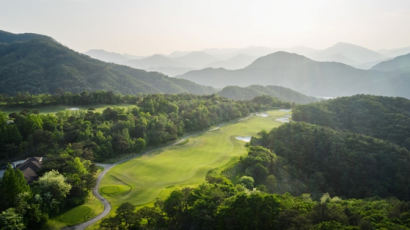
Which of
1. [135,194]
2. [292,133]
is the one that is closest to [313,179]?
[292,133]

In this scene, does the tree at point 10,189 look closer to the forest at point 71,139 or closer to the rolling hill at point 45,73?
the forest at point 71,139

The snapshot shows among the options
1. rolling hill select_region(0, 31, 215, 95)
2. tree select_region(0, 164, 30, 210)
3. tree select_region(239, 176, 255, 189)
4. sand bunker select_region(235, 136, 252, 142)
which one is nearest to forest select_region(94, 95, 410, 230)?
tree select_region(239, 176, 255, 189)

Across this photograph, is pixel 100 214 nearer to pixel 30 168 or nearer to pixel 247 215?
pixel 30 168

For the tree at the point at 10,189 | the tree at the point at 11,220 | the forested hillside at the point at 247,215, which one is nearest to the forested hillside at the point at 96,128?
the tree at the point at 10,189

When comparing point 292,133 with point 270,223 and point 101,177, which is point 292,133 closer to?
point 270,223

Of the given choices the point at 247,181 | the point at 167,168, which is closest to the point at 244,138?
the point at 167,168

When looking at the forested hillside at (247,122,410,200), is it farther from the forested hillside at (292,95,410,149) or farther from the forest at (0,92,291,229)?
the forest at (0,92,291,229)
